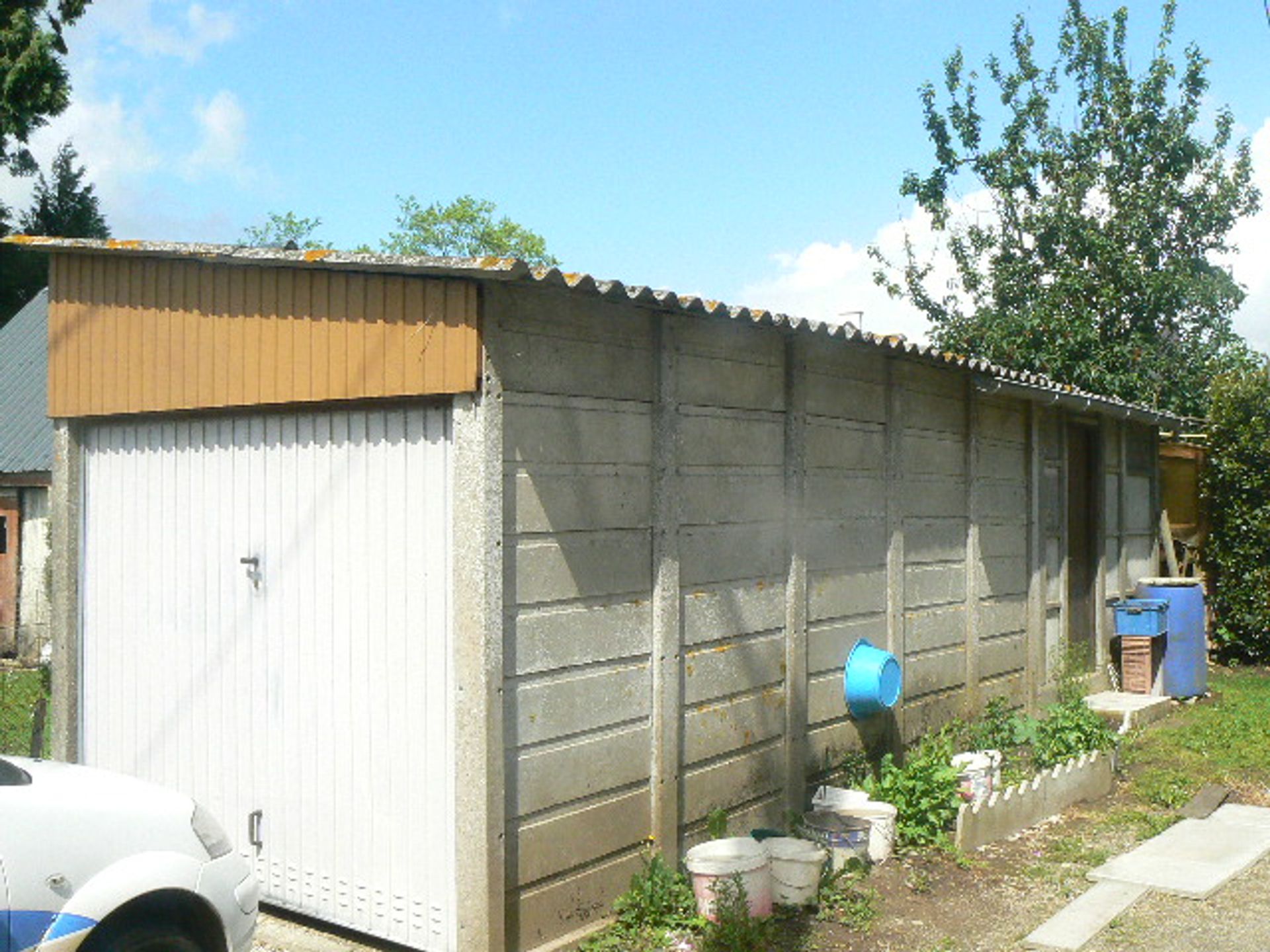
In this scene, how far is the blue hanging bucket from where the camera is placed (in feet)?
25.7

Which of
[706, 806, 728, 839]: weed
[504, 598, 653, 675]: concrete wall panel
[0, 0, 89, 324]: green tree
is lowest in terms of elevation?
[706, 806, 728, 839]: weed

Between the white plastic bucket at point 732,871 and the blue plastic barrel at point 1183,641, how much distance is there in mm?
7479

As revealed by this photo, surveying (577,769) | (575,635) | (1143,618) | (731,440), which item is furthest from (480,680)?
(1143,618)

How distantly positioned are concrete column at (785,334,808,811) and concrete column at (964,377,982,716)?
2515 mm

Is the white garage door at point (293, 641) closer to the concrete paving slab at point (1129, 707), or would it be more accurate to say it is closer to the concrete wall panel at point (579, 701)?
the concrete wall panel at point (579, 701)

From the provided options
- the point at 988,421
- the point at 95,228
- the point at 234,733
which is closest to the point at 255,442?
the point at 234,733

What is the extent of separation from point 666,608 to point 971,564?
4.10m

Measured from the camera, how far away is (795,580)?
7.42 meters

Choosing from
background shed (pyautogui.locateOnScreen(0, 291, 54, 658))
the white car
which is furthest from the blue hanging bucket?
background shed (pyautogui.locateOnScreen(0, 291, 54, 658))

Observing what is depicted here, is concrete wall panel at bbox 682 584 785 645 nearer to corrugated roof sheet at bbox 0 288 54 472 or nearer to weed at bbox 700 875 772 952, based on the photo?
weed at bbox 700 875 772 952

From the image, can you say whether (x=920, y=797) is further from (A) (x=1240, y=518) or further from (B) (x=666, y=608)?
(A) (x=1240, y=518)

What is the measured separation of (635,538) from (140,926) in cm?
284

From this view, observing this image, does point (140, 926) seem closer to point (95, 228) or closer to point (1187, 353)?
point (1187, 353)

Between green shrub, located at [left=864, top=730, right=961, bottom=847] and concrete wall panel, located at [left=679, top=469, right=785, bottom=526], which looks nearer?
concrete wall panel, located at [left=679, top=469, right=785, bottom=526]
